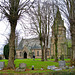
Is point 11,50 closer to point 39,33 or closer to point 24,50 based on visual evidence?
point 39,33

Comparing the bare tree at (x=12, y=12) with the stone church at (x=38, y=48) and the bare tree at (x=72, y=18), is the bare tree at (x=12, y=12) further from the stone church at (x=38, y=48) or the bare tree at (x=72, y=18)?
the stone church at (x=38, y=48)

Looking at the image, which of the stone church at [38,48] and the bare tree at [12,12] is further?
the stone church at [38,48]

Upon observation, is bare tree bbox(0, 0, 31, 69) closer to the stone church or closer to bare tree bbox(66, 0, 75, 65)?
bare tree bbox(66, 0, 75, 65)

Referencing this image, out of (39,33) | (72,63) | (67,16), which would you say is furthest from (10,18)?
(39,33)

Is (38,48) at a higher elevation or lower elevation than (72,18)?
lower

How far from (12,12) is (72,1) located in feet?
28.5

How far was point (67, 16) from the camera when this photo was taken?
18844 millimetres

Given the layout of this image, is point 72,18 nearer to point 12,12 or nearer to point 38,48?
point 12,12

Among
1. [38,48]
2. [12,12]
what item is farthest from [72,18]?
[38,48]

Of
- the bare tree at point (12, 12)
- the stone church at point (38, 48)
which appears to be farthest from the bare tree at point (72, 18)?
the stone church at point (38, 48)

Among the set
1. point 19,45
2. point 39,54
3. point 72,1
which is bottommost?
point 39,54

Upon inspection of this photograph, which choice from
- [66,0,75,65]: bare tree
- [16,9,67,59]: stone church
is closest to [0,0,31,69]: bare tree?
[66,0,75,65]: bare tree

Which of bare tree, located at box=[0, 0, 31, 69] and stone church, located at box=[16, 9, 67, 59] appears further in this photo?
stone church, located at box=[16, 9, 67, 59]

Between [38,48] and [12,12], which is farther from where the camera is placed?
[38,48]
